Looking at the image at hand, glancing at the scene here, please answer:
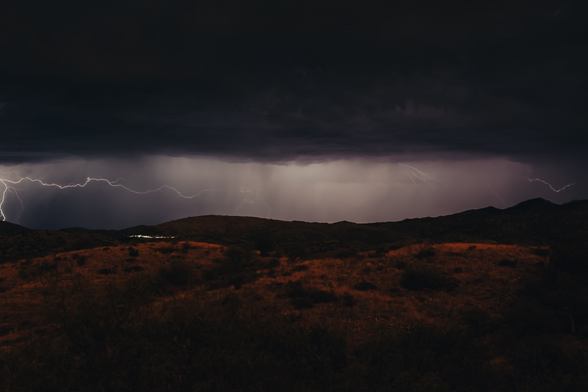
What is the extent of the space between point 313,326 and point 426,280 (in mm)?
11762

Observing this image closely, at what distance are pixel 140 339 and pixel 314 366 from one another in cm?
441

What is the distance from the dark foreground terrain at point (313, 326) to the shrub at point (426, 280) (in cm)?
10

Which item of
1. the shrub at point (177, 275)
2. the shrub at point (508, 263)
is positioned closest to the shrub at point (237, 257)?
the shrub at point (177, 275)

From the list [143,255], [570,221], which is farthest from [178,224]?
[570,221]

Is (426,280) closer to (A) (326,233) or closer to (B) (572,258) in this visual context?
(B) (572,258)

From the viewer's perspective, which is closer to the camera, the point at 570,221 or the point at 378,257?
the point at 378,257

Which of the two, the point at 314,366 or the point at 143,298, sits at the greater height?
the point at 143,298

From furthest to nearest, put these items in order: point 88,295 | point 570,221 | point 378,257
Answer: point 570,221
point 378,257
point 88,295

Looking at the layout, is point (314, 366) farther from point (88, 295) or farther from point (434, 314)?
point (434, 314)

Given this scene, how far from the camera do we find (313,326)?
470 inches

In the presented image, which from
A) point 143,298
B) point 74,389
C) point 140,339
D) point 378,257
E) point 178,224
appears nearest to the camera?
point 74,389

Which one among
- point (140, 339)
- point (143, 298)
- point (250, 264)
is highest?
point (143, 298)

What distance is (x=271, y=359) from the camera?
707 cm

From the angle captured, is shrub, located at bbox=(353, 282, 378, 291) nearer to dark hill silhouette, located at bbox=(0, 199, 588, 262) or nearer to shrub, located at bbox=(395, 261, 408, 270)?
shrub, located at bbox=(395, 261, 408, 270)
